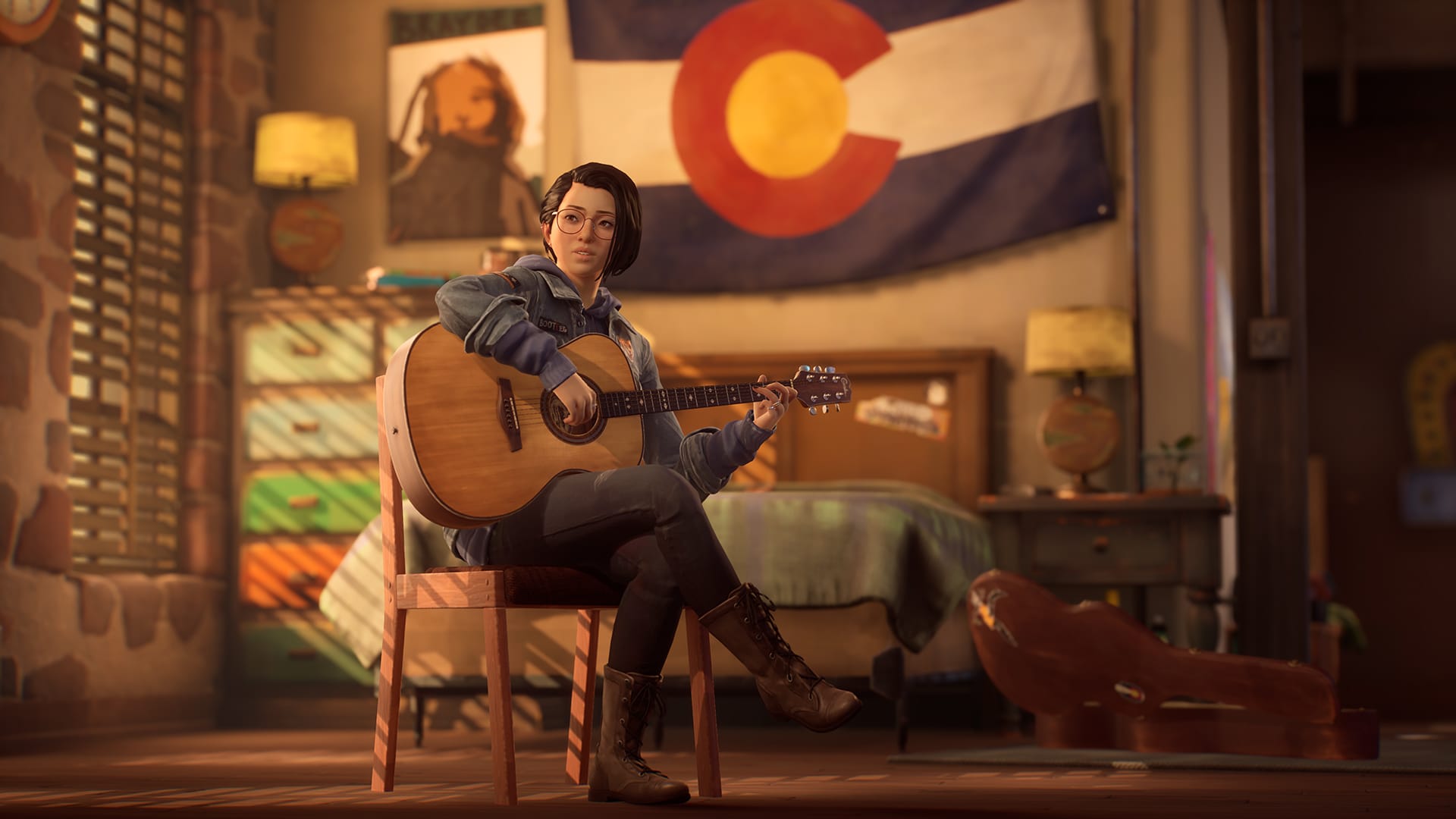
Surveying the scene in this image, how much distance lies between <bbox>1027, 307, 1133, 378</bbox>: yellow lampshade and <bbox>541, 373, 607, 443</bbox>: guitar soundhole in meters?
2.64

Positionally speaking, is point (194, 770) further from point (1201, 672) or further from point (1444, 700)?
point (1444, 700)

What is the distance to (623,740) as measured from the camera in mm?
2236

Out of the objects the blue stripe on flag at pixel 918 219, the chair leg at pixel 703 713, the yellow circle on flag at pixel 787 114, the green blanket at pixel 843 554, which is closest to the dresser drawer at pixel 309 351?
the blue stripe on flag at pixel 918 219

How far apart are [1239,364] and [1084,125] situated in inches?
39.0

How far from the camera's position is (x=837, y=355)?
Result: 5258mm

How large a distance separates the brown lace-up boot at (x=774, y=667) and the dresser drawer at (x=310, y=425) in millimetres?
2980

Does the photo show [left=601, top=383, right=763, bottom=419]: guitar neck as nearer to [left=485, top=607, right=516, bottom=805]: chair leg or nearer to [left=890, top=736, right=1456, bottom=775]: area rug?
[left=485, top=607, right=516, bottom=805]: chair leg

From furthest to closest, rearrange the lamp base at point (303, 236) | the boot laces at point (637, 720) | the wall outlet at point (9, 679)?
the lamp base at point (303, 236) < the wall outlet at point (9, 679) < the boot laces at point (637, 720)

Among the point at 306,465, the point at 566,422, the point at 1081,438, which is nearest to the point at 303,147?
the point at 306,465

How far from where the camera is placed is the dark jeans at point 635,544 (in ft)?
7.13

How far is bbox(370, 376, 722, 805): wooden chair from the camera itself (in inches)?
91.4

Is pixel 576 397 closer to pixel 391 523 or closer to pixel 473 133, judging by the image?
pixel 391 523

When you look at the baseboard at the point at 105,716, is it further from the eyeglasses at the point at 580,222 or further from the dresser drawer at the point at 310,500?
the eyeglasses at the point at 580,222

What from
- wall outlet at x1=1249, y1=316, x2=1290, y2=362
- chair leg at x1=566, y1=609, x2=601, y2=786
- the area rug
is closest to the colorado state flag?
wall outlet at x1=1249, y1=316, x2=1290, y2=362
